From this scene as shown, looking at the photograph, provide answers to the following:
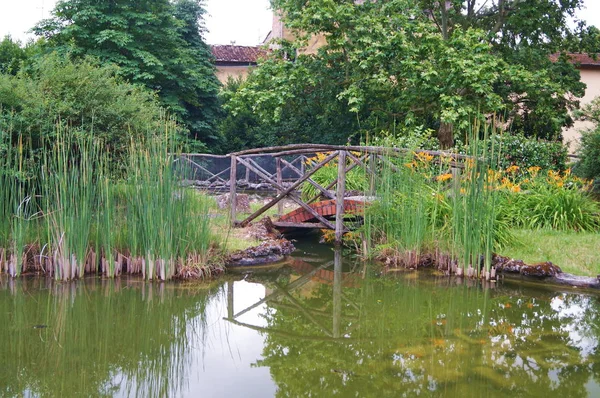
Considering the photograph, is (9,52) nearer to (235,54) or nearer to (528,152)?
(528,152)

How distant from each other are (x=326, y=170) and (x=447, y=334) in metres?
7.21

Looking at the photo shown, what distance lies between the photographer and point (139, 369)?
4230 mm

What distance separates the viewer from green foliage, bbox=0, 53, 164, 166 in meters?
7.78

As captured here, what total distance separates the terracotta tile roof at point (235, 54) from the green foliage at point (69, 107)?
20353 millimetres

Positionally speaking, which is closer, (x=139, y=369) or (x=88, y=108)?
(x=139, y=369)

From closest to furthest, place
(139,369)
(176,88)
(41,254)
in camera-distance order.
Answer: (139,369) < (41,254) < (176,88)

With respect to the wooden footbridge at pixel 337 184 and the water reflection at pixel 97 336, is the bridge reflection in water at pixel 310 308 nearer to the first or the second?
the water reflection at pixel 97 336

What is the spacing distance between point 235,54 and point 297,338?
86.0 ft

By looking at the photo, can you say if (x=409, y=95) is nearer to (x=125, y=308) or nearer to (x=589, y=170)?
(x=589, y=170)

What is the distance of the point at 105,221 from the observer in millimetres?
6645

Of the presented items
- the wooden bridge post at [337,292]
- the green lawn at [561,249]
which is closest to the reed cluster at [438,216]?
the green lawn at [561,249]

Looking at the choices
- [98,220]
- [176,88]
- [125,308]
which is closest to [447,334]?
[125,308]

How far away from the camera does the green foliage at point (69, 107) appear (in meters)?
7.78

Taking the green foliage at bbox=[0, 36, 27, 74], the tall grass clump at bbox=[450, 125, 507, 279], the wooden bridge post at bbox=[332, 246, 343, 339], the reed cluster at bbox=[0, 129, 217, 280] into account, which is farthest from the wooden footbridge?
the green foliage at bbox=[0, 36, 27, 74]
